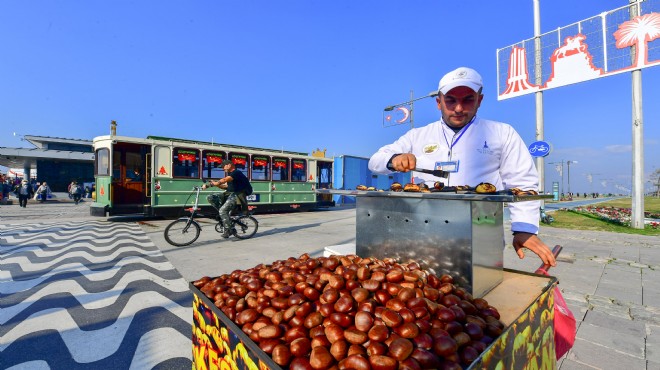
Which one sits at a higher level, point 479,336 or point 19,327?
point 479,336

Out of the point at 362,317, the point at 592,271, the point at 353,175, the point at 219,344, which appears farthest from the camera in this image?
the point at 353,175

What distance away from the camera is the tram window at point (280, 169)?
1315 centimetres

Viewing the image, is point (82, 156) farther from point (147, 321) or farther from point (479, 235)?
point (479, 235)

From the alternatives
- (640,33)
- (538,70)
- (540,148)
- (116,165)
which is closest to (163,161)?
(116,165)

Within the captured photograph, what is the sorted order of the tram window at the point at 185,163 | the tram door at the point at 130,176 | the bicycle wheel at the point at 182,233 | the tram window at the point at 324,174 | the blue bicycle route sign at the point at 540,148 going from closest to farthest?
1. the bicycle wheel at the point at 182,233
2. the tram door at the point at 130,176
3. the blue bicycle route sign at the point at 540,148
4. the tram window at the point at 185,163
5. the tram window at the point at 324,174

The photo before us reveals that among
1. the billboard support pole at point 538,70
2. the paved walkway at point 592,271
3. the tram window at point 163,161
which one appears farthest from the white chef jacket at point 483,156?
the billboard support pole at point 538,70

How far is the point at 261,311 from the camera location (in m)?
1.25

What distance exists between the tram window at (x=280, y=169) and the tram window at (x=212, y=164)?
7.97 ft

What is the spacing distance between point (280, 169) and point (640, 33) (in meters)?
13.5

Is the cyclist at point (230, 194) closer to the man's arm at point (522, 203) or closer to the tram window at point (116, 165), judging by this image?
the tram window at point (116, 165)

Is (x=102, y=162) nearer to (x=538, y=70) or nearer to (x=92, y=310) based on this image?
(x=92, y=310)

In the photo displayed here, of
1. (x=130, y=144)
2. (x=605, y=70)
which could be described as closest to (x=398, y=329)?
(x=130, y=144)

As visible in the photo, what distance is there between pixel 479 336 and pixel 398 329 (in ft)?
0.92

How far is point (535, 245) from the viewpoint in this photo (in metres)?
1.74
